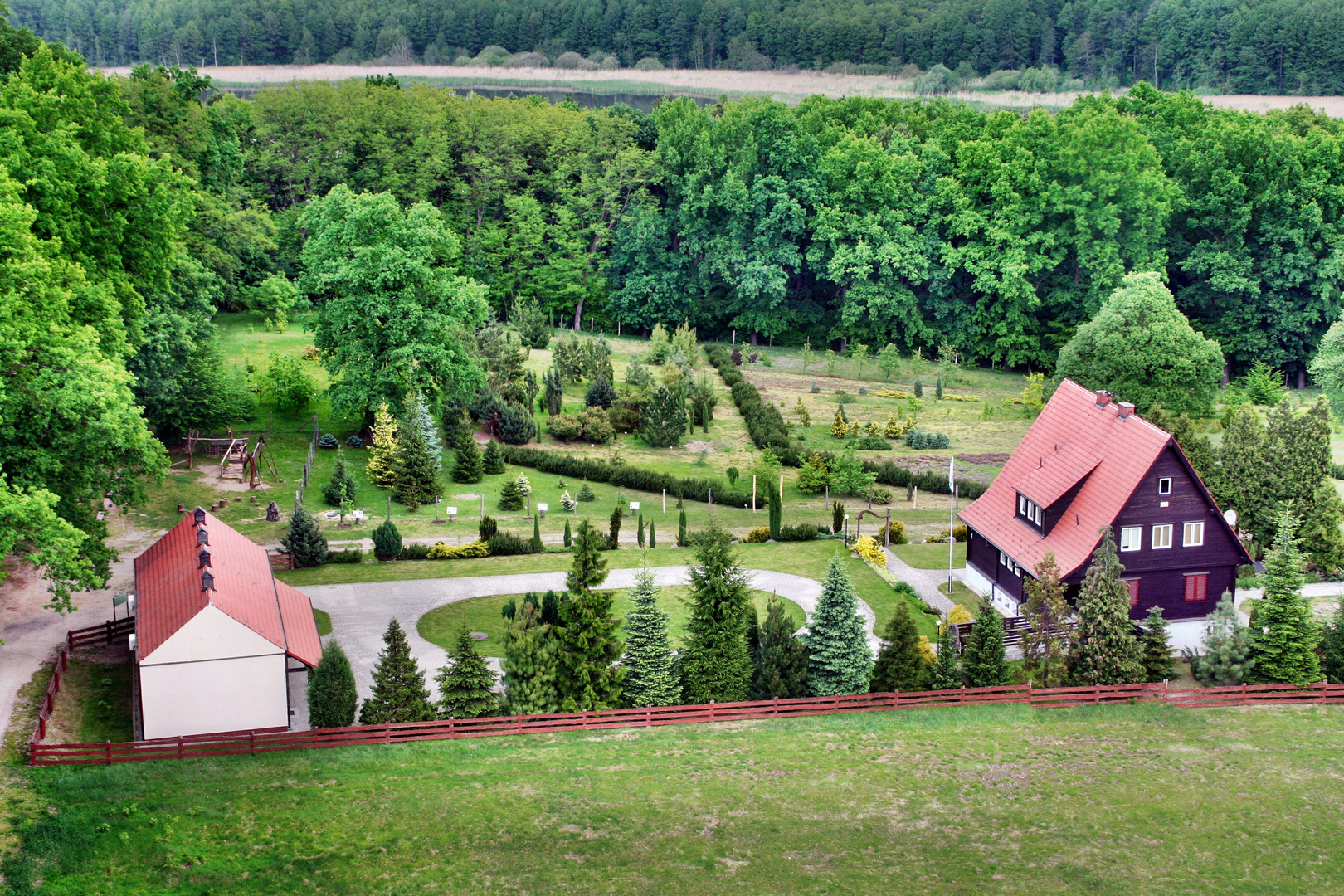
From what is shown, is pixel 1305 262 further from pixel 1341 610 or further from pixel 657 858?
pixel 657 858

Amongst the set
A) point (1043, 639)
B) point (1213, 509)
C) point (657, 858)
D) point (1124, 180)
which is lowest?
point (657, 858)

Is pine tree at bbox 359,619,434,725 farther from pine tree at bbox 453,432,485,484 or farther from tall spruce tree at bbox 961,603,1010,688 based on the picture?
pine tree at bbox 453,432,485,484

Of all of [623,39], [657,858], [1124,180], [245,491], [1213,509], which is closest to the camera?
[657,858]

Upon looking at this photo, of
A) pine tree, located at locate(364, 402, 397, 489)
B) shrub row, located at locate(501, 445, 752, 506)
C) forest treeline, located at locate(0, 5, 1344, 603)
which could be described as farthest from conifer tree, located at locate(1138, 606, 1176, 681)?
forest treeline, located at locate(0, 5, 1344, 603)

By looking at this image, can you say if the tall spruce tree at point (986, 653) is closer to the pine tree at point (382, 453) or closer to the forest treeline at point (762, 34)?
the pine tree at point (382, 453)

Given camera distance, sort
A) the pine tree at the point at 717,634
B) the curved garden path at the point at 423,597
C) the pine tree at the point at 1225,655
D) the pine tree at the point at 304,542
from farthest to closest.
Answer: the pine tree at the point at 304,542 → the curved garden path at the point at 423,597 → the pine tree at the point at 1225,655 → the pine tree at the point at 717,634

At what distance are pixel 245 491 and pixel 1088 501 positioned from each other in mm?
30950

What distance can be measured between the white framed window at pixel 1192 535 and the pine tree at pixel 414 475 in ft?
88.0

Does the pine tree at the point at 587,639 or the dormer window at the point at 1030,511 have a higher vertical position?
the dormer window at the point at 1030,511

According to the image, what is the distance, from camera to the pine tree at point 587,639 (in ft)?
111

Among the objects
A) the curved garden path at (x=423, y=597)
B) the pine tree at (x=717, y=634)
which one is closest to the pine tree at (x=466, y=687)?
the curved garden path at (x=423, y=597)

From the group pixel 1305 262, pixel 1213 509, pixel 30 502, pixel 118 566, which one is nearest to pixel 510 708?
pixel 30 502

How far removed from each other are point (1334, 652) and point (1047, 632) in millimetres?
8608

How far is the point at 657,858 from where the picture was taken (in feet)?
92.7
